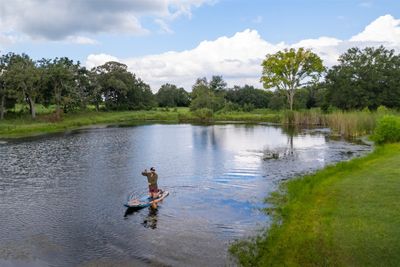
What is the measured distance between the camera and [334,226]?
14023 mm

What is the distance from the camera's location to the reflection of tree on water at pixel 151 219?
18.1 meters

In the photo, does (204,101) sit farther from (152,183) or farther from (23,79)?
(152,183)

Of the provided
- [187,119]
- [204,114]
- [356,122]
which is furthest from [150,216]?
[187,119]

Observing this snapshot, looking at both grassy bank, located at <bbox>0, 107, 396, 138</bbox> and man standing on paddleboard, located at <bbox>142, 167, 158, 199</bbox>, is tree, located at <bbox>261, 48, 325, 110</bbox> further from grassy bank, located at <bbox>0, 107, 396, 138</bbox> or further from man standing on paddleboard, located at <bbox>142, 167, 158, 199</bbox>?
man standing on paddleboard, located at <bbox>142, 167, 158, 199</bbox>

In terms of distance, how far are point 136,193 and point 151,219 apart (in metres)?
5.16

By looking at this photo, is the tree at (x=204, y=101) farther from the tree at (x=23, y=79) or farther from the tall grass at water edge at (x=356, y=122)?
the tall grass at water edge at (x=356, y=122)

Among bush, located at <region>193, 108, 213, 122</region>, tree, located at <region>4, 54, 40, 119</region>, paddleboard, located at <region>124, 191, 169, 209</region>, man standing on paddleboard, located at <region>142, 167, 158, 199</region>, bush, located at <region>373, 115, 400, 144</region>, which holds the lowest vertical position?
paddleboard, located at <region>124, 191, 169, 209</region>

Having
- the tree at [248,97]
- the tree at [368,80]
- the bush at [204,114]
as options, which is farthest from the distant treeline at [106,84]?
the tree at [248,97]

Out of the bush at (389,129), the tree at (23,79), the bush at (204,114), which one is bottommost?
the bush at (389,129)

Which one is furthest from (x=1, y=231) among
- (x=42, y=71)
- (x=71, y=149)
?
(x=42, y=71)

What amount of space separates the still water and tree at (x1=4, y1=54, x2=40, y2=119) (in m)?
28.5

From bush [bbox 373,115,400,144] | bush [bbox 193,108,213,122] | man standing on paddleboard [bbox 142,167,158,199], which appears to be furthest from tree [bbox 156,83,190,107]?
man standing on paddleboard [bbox 142,167,158,199]

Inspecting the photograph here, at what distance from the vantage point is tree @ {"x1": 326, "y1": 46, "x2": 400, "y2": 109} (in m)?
72.4

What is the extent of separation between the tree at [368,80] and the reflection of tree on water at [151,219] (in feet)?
205
